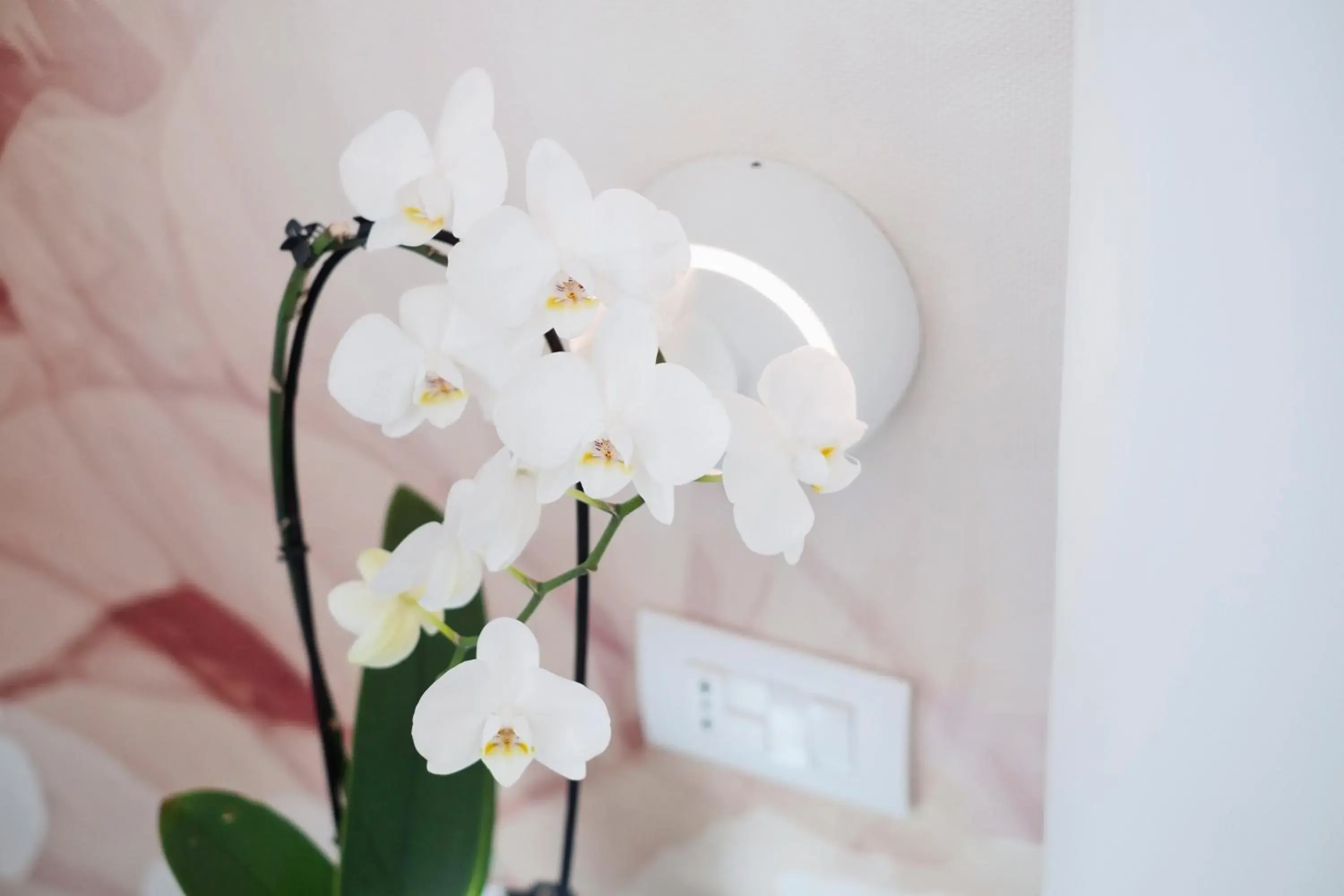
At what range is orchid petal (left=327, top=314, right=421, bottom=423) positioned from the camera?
1.61 ft

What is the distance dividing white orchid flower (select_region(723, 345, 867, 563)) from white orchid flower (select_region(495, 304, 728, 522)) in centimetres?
3

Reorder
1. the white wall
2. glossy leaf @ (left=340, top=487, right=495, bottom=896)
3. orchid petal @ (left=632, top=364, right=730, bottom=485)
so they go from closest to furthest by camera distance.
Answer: the white wall
orchid petal @ (left=632, top=364, right=730, bottom=485)
glossy leaf @ (left=340, top=487, right=495, bottom=896)

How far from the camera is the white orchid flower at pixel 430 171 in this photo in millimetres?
474

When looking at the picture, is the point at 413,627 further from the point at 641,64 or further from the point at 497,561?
the point at 641,64

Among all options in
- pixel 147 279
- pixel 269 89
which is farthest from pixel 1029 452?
pixel 147 279

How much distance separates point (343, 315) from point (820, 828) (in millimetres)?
544

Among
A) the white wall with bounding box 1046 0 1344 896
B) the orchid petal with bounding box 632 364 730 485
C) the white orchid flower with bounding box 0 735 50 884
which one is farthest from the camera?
the white orchid flower with bounding box 0 735 50 884

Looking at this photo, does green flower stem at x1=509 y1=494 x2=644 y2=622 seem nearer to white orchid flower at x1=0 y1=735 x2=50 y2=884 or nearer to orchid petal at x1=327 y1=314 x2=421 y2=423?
orchid petal at x1=327 y1=314 x2=421 y2=423

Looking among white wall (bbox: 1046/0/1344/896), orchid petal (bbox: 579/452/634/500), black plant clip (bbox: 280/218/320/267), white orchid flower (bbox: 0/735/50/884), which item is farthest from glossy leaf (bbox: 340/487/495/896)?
white orchid flower (bbox: 0/735/50/884)

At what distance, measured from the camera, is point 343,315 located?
2.81 ft

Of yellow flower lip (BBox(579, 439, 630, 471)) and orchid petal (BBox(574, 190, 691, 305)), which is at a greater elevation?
orchid petal (BBox(574, 190, 691, 305))

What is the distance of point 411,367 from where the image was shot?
19.3 inches

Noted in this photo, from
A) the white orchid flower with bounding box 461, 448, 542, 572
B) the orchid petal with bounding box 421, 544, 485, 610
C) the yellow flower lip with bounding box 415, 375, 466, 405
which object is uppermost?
the yellow flower lip with bounding box 415, 375, 466, 405

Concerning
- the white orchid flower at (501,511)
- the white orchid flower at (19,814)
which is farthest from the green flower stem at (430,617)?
the white orchid flower at (19,814)
